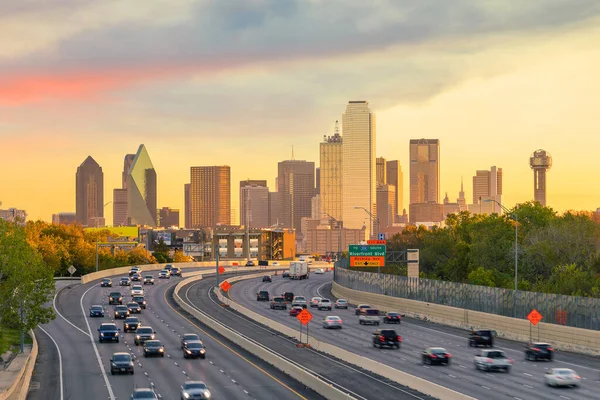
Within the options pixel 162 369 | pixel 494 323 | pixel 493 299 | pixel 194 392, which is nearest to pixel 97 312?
pixel 493 299

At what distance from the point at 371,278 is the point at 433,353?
53.6 metres

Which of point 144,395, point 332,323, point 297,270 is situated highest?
point 144,395

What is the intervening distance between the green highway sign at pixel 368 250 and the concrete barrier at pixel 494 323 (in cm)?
614

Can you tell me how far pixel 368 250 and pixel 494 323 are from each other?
4259 cm

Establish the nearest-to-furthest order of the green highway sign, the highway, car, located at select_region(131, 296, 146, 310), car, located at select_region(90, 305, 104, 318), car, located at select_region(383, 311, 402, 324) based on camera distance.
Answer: the highway
car, located at select_region(383, 311, 402, 324)
car, located at select_region(90, 305, 104, 318)
car, located at select_region(131, 296, 146, 310)
the green highway sign

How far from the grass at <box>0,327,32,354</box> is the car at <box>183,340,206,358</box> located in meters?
11.2

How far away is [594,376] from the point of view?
49.2 metres

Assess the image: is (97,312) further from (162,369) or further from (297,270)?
(297,270)

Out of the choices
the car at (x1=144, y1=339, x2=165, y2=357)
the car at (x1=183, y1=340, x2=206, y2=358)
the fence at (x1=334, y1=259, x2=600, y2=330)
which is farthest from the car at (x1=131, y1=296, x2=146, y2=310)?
the car at (x1=183, y1=340, x2=206, y2=358)

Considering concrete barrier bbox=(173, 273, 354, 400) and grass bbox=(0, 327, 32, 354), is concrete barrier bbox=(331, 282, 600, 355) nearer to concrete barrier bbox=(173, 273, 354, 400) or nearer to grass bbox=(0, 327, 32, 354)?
concrete barrier bbox=(173, 273, 354, 400)

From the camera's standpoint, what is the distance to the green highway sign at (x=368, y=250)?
11469 cm

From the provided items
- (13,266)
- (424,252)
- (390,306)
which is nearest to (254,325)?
(390,306)

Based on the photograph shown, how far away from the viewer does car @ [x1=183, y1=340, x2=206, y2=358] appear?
2322 inches

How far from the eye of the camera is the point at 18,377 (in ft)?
150
